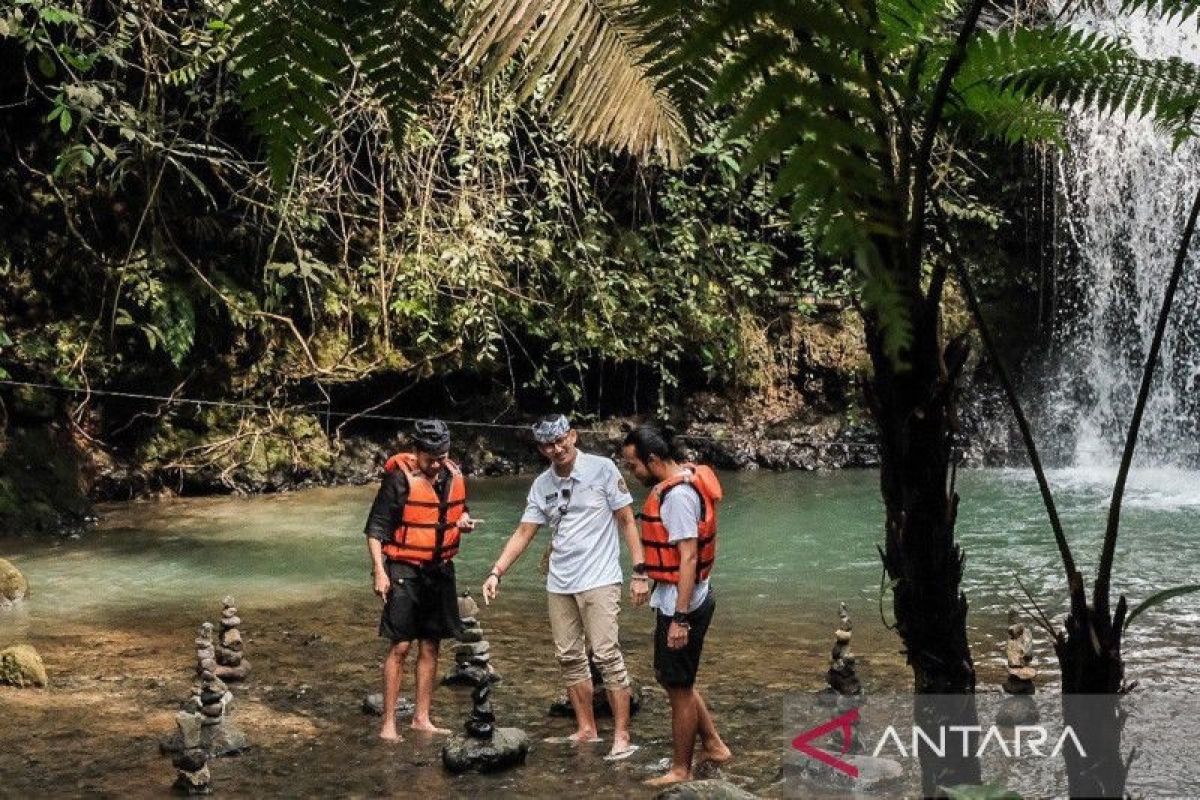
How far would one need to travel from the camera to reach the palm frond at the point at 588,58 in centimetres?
214

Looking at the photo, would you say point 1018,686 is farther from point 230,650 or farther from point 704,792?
point 230,650

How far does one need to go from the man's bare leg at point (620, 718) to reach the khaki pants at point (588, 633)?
0.04 metres

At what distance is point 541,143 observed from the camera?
1370 cm

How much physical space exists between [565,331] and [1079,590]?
11389mm

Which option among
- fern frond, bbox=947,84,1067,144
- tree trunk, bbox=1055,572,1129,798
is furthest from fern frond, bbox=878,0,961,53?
tree trunk, bbox=1055,572,1129,798

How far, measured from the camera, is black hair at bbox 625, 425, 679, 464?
5.54m

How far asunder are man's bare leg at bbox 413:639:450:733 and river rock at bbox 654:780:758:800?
5.81 feet

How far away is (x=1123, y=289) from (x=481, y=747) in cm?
1259

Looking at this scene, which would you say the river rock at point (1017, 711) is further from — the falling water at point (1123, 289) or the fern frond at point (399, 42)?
the falling water at point (1123, 289)

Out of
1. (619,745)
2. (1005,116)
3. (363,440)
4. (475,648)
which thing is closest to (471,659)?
(475,648)

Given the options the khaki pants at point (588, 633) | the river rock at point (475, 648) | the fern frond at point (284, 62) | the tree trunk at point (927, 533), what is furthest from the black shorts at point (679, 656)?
the fern frond at point (284, 62)

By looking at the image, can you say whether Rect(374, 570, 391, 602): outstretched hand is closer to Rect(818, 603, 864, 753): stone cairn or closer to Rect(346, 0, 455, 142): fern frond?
Rect(818, 603, 864, 753): stone cairn

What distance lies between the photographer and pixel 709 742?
5.64 metres

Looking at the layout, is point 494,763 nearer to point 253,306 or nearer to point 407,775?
point 407,775
